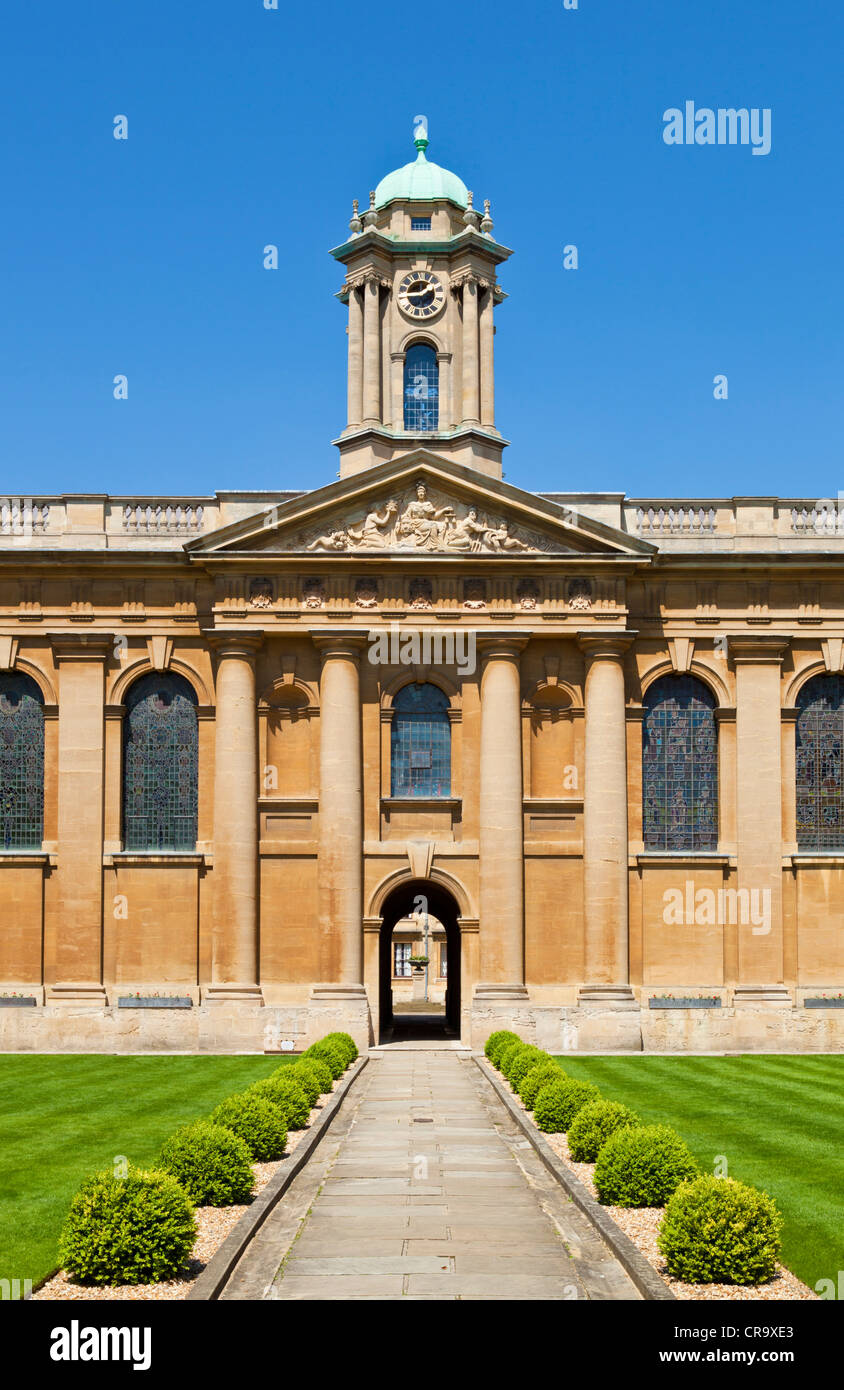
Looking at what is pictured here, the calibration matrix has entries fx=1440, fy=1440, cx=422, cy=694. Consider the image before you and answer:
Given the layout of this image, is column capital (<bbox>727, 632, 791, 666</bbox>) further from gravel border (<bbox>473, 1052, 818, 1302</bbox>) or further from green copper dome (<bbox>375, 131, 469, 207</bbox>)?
gravel border (<bbox>473, 1052, 818, 1302</bbox>)

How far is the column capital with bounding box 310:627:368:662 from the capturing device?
41.2 m

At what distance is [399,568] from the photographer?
41625mm

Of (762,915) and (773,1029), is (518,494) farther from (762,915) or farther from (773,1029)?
(773,1029)

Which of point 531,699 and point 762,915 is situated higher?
point 531,699

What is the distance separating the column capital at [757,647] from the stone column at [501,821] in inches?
257

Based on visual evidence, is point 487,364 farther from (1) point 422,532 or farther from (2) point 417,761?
(2) point 417,761

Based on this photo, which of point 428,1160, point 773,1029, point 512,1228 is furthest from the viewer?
point 773,1029

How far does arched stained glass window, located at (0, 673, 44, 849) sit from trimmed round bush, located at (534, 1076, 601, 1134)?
22.7m

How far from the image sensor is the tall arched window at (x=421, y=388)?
4653cm

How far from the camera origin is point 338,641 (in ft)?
135

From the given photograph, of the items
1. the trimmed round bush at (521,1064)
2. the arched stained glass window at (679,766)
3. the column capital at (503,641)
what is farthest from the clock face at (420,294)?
the trimmed round bush at (521,1064)
